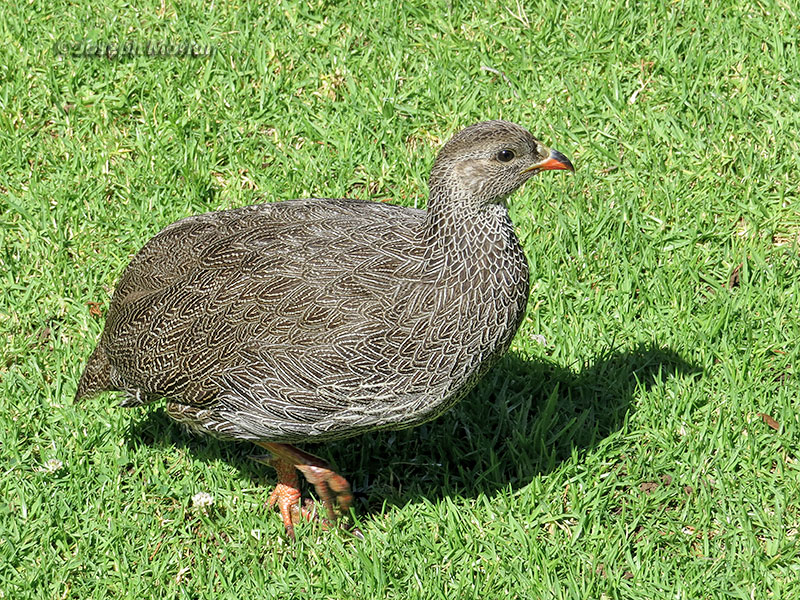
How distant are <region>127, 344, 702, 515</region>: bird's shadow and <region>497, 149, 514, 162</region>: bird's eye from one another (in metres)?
1.39

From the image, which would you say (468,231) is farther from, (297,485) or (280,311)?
(297,485)

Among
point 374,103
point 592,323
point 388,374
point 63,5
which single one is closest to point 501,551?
point 388,374

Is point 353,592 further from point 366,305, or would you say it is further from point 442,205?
point 442,205

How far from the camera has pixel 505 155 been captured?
438cm

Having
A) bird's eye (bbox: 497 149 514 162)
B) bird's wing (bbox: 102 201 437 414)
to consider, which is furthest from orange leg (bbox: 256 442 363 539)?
bird's eye (bbox: 497 149 514 162)

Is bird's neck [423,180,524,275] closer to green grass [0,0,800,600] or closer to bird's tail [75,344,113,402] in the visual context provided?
green grass [0,0,800,600]

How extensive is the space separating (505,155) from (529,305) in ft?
5.30

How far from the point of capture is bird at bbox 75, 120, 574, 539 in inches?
174

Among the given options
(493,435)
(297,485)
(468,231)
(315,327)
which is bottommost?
(297,485)

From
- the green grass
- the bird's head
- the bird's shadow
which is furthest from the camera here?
the bird's shadow

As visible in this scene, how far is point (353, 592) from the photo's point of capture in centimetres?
473

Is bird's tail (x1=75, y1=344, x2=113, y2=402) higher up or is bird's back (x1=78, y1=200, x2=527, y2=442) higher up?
bird's back (x1=78, y1=200, x2=527, y2=442)

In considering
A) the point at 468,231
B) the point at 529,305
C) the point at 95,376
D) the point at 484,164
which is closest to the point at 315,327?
the point at 468,231

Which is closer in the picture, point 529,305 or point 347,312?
point 347,312
